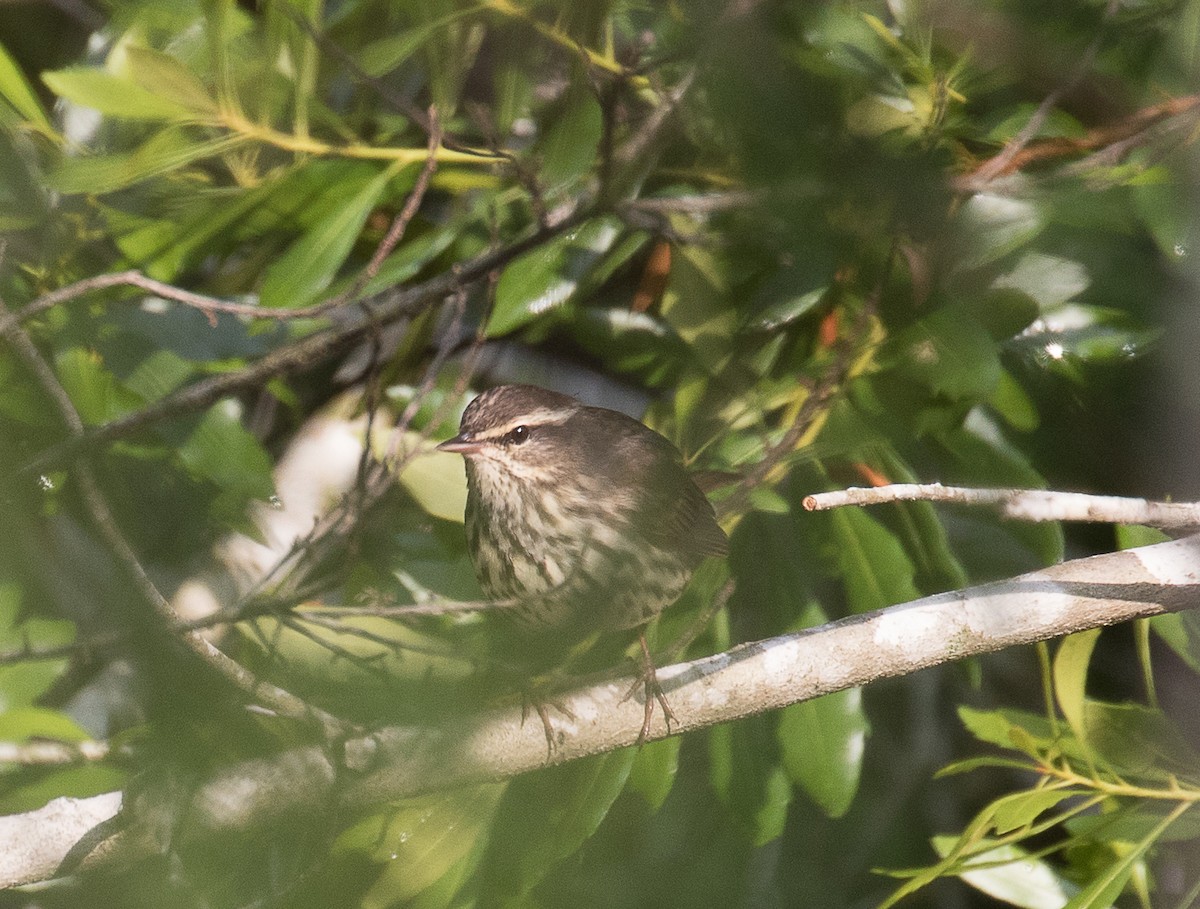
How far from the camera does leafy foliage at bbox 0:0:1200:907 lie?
1.62 m

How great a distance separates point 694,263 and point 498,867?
60.4 inches

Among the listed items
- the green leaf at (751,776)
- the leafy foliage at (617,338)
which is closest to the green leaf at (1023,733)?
the leafy foliage at (617,338)

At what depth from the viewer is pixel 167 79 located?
1974 millimetres

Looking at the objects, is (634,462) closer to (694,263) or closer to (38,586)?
(694,263)

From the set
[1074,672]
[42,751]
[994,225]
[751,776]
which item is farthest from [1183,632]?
[42,751]

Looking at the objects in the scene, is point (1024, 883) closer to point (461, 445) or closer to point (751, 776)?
point (751, 776)

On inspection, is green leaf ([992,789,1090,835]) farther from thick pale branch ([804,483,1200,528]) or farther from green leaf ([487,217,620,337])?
green leaf ([487,217,620,337])

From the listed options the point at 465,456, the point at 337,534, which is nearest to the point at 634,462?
the point at 465,456

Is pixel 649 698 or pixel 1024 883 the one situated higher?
pixel 649 698

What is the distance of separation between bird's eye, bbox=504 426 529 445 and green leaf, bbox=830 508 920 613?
0.71m

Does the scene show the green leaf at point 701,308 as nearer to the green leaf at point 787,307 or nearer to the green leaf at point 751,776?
the green leaf at point 787,307

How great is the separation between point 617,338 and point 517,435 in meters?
0.31

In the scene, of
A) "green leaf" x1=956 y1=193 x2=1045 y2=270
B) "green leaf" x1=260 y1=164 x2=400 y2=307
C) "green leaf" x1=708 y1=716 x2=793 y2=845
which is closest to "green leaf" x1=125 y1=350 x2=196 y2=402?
"green leaf" x1=260 y1=164 x2=400 y2=307

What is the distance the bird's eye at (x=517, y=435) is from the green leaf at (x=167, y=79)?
902mm
